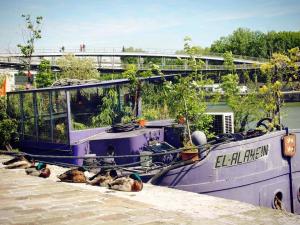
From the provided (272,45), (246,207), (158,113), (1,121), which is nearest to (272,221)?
(246,207)

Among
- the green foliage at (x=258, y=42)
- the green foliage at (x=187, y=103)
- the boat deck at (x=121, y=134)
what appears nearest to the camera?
the boat deck at (x=121, y=134)

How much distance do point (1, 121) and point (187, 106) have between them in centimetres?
651

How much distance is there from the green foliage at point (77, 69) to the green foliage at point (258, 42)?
61761 millimetres

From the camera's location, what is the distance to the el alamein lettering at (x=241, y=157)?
7305 mm

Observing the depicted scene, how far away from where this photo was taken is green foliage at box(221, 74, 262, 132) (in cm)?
1262

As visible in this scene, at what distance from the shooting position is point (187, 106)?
9.65m

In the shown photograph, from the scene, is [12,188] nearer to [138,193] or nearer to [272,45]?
[138,193]

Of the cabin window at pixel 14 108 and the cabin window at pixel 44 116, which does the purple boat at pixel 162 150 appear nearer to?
the cabin window at pixel 44 116

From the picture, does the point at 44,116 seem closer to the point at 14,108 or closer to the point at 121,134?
the point at 121,134

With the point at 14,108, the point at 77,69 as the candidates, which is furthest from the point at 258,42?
the point at 14,108

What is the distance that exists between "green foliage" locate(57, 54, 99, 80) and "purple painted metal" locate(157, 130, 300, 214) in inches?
1015

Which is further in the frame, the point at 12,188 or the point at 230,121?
the point at 230,121

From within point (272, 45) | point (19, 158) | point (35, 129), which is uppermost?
point (272, 45)

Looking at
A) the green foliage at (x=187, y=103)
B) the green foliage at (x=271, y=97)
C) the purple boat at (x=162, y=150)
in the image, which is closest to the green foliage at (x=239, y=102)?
the green foliage at (x=271, y=97)
